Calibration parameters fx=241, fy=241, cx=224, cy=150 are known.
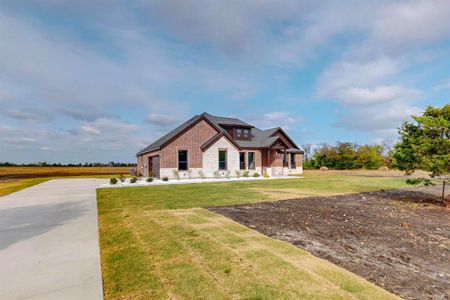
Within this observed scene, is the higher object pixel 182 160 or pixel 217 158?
pixel 217 158

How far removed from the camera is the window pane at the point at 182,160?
80.3 feet

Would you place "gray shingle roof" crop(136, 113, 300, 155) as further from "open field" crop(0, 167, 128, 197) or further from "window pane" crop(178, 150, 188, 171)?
"open field" crop(0, 167, 128, 197)

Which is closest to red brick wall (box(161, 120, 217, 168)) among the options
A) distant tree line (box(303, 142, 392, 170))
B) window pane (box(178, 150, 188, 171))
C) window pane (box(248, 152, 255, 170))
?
window pane (box(178, 150, 188, 171))

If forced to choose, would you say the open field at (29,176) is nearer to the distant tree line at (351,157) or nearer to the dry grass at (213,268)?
the dry grass at (213,268)

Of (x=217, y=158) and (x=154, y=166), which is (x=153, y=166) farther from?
(x=217, y=158)

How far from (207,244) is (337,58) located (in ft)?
65.9

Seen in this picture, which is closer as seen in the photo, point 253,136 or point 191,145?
point 191,145

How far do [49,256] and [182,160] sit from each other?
20028 mm

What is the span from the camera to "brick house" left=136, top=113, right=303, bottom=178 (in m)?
24.2

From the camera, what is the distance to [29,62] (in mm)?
17344

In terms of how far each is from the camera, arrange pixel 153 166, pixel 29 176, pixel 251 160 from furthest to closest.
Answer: pixel 29 176 → pixel 251 160 → pixel 153 166

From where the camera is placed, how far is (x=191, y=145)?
24828mm

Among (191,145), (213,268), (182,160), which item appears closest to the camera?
(213,268)

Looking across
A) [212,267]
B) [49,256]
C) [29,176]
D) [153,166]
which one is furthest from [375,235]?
[29,176]
